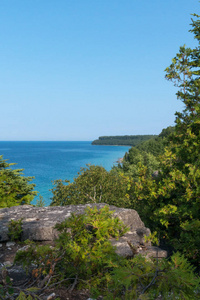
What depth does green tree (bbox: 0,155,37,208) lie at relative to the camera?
1082 centimetres

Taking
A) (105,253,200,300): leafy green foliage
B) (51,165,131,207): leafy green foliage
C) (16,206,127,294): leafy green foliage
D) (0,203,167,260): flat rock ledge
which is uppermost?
(105,253,200,300): leafy green foliage

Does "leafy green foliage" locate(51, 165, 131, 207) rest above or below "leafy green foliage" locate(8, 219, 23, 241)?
below

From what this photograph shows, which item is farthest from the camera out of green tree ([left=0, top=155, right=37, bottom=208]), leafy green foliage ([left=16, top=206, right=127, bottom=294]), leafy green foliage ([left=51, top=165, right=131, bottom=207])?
leafy green foliage ([left=51, top=165, right=131, bottom=207])

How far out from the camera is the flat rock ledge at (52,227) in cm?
639

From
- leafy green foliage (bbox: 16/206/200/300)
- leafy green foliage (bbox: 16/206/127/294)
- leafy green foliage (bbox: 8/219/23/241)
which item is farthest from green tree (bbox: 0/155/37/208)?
leafy green foliage (bbox: 16/206/127/294)

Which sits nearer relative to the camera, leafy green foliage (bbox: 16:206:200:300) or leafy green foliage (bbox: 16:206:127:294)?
leafy green foliage (bbox: 16:206:200:300)

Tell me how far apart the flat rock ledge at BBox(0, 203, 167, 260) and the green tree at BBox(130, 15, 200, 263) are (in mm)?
1407

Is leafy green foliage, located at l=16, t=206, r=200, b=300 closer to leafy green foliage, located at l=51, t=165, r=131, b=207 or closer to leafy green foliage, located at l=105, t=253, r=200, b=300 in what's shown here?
leafy green foliage, located at l=105, t=253, r=200, b=300

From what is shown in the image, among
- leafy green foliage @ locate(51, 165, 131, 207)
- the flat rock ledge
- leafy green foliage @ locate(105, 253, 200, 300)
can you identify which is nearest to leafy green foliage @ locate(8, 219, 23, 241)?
the flat rock ledge

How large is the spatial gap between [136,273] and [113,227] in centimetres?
426

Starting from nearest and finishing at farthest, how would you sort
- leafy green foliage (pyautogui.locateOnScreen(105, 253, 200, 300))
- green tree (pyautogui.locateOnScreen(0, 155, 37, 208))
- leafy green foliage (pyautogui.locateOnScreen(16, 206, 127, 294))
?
leafy green foliage (pyautogui.locateOnScreen(105, 253, 200, 300))
leafy green foliage (pyautogui.locateOnScreen(16, 206, 127, 294))
green tree (pyautogui.locateOnScreen(0, 155, 37, 208))

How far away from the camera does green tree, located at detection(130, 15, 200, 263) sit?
Answer: 8492mm

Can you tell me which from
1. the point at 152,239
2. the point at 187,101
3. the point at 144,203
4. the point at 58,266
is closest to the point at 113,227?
the point at 152,239

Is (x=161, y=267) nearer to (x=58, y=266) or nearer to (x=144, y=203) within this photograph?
(x=58, y=266)
